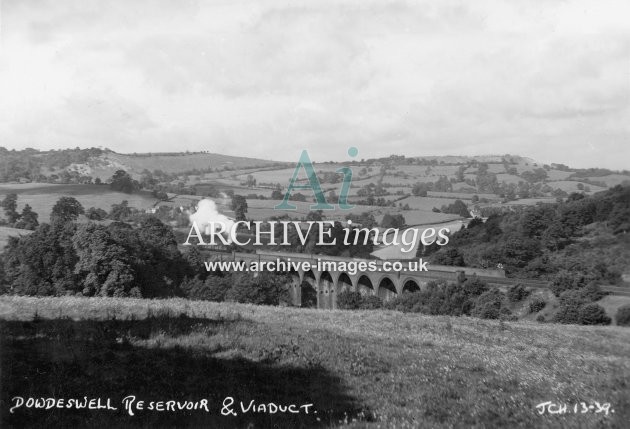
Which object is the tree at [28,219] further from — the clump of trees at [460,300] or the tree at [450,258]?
the tree at [450,258]

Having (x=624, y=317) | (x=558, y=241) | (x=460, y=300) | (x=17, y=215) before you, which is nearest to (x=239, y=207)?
(x=17, y=215)

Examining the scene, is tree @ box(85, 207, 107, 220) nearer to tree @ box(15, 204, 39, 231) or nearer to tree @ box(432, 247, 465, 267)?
tree @ box(15, 204, 39, 231)

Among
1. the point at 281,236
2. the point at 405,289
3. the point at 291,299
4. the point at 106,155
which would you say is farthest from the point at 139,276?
the point at 106,155

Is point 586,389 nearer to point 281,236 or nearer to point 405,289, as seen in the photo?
point 281,236

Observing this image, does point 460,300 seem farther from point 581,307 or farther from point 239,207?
point 239,207

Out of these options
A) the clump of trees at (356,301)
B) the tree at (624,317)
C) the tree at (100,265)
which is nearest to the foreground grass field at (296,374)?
the tree at (624,317)

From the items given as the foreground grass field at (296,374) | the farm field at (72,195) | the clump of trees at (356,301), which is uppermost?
the farm field at (72,195)
